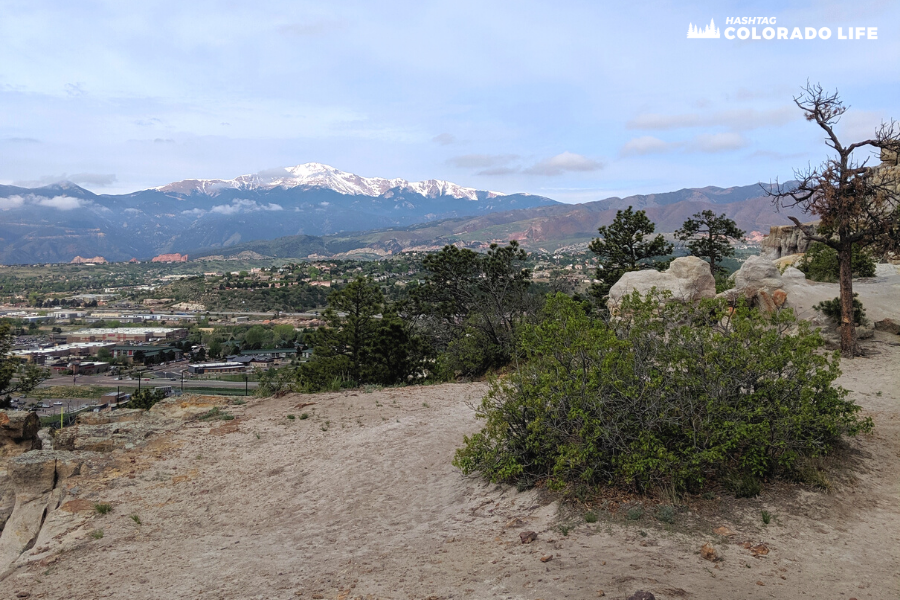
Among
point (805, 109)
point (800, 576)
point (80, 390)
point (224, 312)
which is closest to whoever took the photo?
point (800, 576)

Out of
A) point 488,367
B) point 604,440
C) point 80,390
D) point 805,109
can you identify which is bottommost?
point 80,390

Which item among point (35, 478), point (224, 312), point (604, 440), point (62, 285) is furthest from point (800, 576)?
point (62, 285)

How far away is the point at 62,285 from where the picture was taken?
126125mm

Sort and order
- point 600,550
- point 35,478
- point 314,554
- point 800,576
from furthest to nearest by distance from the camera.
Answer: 1. point 35,478
2. point 314,554
3. point 600,550
4. point 800,576

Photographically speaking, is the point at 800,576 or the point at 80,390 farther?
the point at 80,390

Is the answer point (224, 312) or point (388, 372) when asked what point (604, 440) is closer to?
point (388, 372)

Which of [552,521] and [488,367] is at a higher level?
[552,521]

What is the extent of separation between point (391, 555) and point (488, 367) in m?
14.2

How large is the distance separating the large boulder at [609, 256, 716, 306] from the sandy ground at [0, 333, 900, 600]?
6835mm

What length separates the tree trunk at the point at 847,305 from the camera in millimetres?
12984

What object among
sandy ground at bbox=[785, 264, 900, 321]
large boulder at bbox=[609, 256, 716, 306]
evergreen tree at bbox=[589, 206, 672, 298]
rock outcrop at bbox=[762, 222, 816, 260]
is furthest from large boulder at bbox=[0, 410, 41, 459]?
rock outcrop at bbox=[762, 222, 816, 260]

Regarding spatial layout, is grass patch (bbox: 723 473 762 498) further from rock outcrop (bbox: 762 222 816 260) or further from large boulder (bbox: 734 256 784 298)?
rock outcrop (bbox: 762 222 816 260)

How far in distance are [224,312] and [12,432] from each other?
8195 cm

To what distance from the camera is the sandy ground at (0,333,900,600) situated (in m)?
4.98
